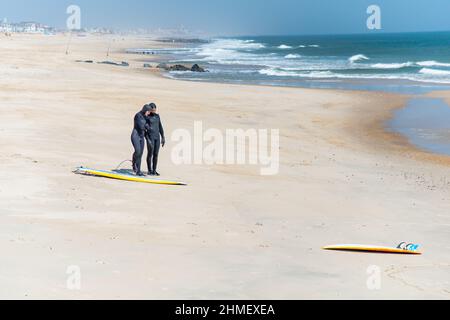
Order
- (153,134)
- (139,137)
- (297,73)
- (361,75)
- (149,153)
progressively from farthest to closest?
(297,73)
(361,75)
(149,153)
(153,134)
(139,137)

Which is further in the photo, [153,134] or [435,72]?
[435,72]

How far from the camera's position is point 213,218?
30.9ft

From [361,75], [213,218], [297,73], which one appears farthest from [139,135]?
[297,73]

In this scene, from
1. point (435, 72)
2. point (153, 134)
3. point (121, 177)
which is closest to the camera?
point (121, 177)

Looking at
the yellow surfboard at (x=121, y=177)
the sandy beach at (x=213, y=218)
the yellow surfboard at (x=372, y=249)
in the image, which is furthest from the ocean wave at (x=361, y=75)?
the yellow surfboard at (x=372, y=249)

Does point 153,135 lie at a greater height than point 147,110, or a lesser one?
lesser

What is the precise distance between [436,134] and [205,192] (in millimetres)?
11485

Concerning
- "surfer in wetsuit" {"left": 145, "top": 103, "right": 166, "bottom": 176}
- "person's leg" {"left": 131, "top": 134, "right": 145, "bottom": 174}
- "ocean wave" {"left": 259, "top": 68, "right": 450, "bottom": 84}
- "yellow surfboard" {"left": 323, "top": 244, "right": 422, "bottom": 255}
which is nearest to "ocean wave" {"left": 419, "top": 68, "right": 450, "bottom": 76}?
"ocean wave" {"left": 259, "top": 68, "right": 450, "bottom": 84}

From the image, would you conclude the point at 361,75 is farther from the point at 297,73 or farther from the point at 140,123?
the point at 140,123

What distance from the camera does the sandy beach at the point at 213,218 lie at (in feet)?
21.8

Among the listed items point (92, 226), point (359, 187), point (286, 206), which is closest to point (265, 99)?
point (359, 187)

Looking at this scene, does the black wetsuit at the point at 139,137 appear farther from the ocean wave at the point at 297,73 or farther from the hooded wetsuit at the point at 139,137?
the ocean wave at the point at 297,73
